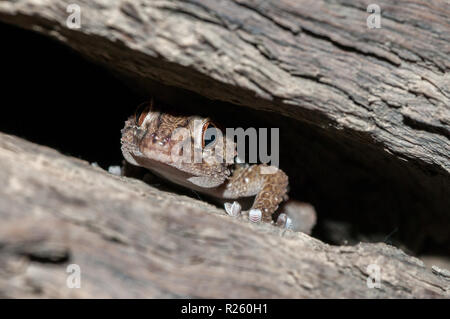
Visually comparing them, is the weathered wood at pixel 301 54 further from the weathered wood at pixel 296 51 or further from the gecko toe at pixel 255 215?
→ the gecko toe at pixel 255 215

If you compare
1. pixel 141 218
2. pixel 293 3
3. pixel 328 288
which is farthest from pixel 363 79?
pixel 141 218

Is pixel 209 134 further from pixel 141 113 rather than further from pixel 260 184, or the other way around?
pixel 260 184

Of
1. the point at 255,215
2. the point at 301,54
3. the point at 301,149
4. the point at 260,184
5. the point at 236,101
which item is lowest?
the point at 255,215

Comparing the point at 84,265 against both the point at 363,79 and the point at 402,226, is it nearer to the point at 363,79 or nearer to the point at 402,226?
the point at 363,79

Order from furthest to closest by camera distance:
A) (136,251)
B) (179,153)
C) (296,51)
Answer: (179,153), (296,51), (136,251)

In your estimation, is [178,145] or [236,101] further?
[178,145]

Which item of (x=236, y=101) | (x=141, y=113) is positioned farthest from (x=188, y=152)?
(x=236, y=101)
